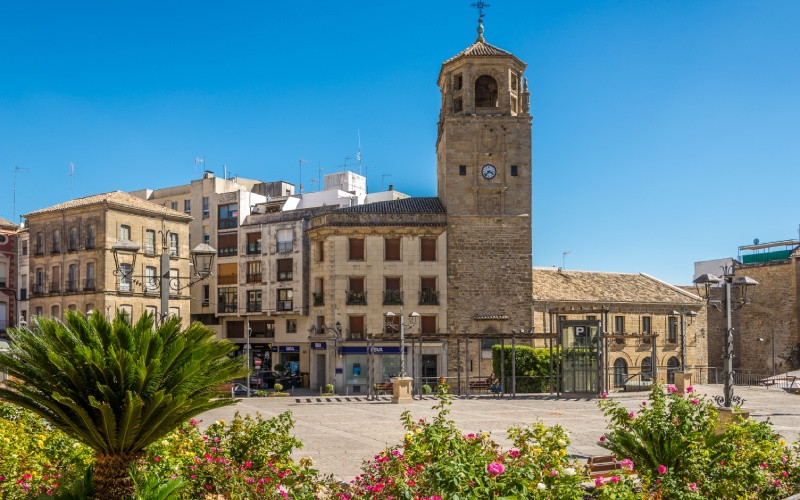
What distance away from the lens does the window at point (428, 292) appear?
139 ft

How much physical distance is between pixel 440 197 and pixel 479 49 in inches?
333

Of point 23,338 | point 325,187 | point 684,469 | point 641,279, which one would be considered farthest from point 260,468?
point 325,187

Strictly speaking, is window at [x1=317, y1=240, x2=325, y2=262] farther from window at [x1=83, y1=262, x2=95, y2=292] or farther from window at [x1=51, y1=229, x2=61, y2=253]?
window at [x1=51, y1=229, x2=61, y2=253]

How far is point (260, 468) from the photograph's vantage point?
11.6 metres

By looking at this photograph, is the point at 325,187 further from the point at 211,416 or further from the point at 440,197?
the point at 211,416

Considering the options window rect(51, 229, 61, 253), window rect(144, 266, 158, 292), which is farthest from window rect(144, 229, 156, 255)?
window rect(51, 229, 61, 253)

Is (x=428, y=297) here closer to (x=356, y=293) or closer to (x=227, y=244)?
(x=356, y=293)

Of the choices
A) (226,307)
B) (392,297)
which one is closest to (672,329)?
(392,297)

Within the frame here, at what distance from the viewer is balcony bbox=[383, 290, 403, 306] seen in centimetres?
4259

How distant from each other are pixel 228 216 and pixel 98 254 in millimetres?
9363

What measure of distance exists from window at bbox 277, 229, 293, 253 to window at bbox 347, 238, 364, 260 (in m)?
8.61

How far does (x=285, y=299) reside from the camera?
5066 cm

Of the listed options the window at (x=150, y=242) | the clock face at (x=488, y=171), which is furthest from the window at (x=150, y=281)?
the clock face at (x=488, y=171)

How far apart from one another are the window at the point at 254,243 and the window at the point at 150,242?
20.4ft
